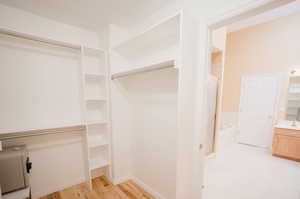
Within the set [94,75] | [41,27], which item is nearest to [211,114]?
[94,75]

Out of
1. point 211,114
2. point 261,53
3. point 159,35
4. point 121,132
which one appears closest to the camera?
point 159,35

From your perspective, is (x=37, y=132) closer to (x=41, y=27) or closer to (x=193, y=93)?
(x=41, y=27)

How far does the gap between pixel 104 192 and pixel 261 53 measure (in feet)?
16.3

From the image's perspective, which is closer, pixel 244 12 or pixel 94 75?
pixel 244 12

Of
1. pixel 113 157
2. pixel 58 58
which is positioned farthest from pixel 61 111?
pixel 113 157

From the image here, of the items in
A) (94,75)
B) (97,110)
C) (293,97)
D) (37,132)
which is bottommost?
(37,132)

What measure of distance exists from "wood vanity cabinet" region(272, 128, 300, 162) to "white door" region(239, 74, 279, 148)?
493 millimetres

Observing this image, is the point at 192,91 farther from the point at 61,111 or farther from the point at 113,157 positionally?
the point at 61,111

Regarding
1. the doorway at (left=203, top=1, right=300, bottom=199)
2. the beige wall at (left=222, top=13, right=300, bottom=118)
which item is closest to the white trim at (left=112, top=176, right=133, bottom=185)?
the doorway at (left=203, top=1, right=300, bottom=199)

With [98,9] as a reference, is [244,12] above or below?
below

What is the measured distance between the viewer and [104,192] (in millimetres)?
1840

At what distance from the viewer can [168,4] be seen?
148 cm

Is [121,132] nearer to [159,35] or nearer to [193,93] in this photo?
[193,93]

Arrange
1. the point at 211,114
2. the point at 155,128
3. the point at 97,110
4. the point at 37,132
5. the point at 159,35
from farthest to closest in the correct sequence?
1. the point at 211,114
2. the point at 97,110
3. the point at 155,128
4. the point at 37,132
5. the point at 159,35
